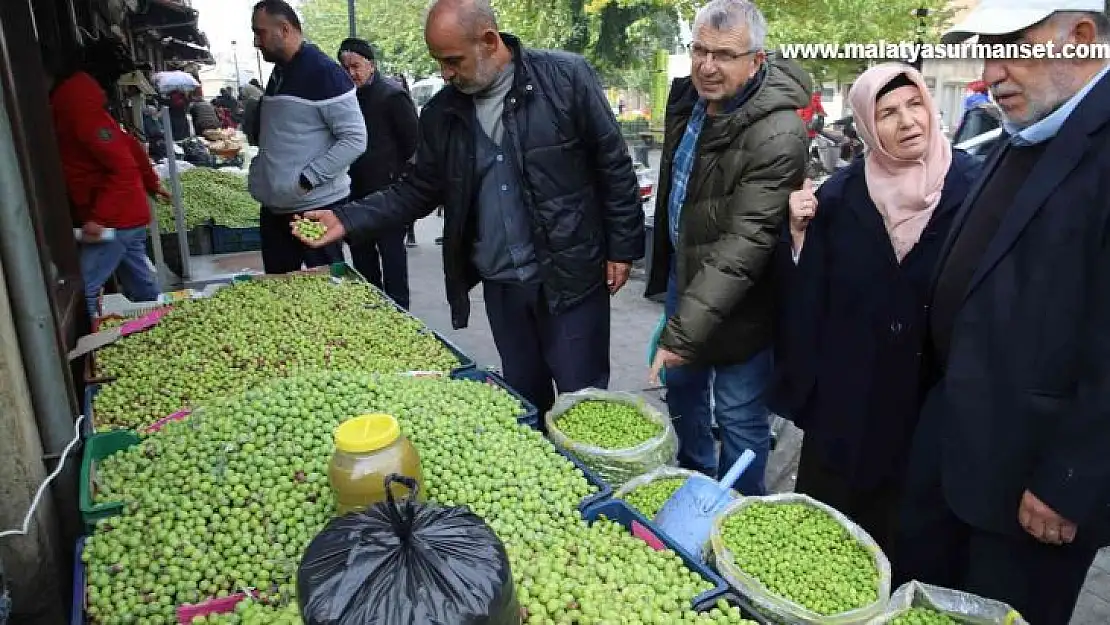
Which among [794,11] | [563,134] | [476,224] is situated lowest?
[476,224]

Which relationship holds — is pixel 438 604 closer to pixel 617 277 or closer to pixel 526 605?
pixel 526 605

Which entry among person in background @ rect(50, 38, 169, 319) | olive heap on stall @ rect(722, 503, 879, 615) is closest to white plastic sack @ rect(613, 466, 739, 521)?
olive heap on stall @ rect(722, 503, 879, 615)

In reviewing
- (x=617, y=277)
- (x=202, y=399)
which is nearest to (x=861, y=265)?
(x=617, y=277)

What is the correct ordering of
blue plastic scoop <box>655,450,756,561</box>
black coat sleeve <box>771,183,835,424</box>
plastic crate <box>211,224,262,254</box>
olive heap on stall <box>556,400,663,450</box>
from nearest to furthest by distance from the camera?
blue plastic scoop <box>655,450,756,561</box>
black coat sleeve <box>771,183,835,424</box>
olive heap on stall <box>556,400,663,450</box>
plastic crate <box>211,224,262,254</box>

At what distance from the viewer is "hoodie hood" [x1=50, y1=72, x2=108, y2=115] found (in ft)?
14.9

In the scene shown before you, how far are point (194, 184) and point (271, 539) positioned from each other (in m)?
8.57

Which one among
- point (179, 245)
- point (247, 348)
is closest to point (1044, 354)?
point (247, 348)

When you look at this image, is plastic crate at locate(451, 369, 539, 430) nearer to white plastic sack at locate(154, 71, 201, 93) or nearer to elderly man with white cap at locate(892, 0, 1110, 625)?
elderly man with white cap at locate(892, 0, 1110, 625)

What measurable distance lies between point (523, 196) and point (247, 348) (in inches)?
58.4

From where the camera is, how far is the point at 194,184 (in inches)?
367

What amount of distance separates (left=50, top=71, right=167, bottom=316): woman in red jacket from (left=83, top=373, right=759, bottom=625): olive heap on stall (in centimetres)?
270

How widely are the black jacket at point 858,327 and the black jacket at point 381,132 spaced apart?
4.26 metres

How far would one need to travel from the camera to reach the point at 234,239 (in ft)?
28.3

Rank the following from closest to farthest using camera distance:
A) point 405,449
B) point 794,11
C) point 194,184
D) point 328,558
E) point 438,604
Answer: point 438,604, point 328,558, point 405,449, point 194,184, point 794,11
